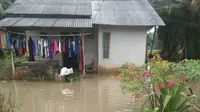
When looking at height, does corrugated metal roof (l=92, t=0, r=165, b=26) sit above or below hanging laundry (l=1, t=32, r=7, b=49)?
above

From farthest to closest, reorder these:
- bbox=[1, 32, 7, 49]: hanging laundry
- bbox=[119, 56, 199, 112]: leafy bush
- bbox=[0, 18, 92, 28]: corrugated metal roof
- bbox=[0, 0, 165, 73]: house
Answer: bbox=[0, 0, 165, 73]: house, bbox=[0, 18, 92, 28]: corrugated metal roof, bbox=[1, 32, 7, 49]: hanging laundry, bbox=[119, 56, 199, 112]: leafy bush

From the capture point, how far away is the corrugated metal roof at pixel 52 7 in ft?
32.7

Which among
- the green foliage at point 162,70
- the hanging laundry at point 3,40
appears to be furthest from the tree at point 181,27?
the hanging laundry at point 3,40

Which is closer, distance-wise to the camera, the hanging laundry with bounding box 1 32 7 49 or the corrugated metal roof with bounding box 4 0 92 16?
the hanging laundry with bounding box 1 32 7 49

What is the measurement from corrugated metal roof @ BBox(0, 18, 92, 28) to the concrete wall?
4.30ft

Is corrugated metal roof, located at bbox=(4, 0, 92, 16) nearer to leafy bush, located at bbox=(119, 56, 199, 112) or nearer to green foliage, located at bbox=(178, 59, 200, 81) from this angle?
leafy bush, located at bbox=(119, 56, 199, 112)

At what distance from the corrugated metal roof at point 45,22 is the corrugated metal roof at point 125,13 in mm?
838

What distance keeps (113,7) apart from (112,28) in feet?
5.56

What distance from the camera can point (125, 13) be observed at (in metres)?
10.6

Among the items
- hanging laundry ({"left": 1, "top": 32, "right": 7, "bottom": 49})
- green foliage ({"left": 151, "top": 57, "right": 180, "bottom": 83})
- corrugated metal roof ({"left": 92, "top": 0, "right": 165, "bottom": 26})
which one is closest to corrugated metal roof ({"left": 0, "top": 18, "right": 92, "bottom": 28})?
hanging laundry ({"left": 1, "top": 32, "right": 7, "bottom": 49})

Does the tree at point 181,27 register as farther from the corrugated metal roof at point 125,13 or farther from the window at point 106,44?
the window at point 106,44

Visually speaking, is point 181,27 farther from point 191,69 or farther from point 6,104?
point 6,104

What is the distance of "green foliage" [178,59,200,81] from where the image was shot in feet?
14.0

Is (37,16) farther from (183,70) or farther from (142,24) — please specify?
(183,70)
